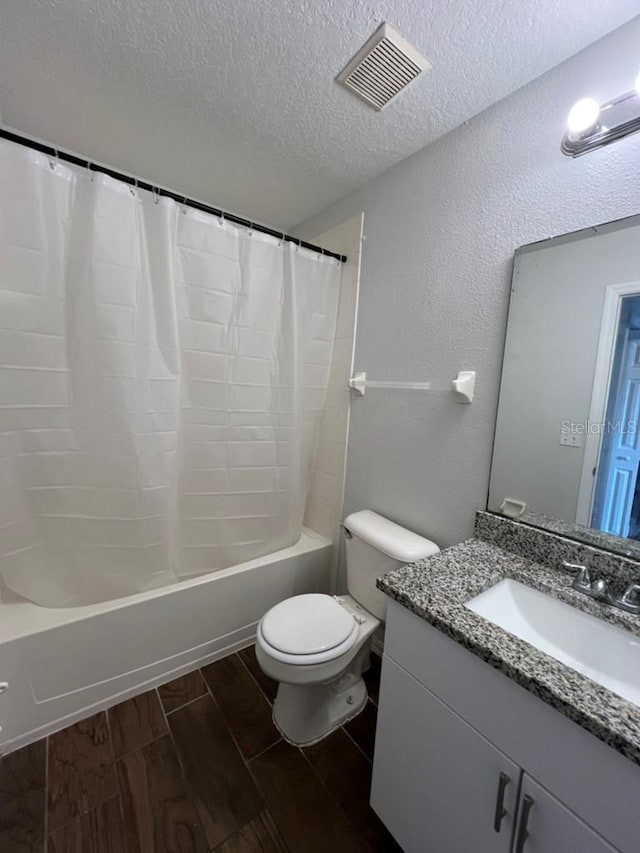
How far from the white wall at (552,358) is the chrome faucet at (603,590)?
0.16 metres

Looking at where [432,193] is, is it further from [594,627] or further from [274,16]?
[594,627]

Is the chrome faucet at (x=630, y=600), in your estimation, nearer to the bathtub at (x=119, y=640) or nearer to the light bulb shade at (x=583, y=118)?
the light bulb shade at (x=583, y=118)

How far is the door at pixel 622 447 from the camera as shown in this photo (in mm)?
911

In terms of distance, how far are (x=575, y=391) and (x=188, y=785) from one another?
1732 millimetres

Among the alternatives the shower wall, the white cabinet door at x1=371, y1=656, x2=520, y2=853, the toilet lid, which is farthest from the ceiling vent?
the toilet lid

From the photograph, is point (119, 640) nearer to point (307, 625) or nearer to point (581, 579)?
point (307, 625)

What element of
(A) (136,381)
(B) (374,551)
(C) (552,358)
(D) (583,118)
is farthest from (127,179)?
(B) (374,551)

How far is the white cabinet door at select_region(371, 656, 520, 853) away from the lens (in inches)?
27.5

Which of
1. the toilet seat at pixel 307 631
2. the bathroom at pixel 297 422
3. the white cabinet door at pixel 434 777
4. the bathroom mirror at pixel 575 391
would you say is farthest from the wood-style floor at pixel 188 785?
the bathroom mirror at pixel 575 391

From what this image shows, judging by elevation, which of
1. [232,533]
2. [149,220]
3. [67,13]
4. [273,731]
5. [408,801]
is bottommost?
[273,731]

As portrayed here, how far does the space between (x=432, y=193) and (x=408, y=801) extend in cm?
196

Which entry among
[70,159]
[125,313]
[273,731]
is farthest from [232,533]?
[70,159]

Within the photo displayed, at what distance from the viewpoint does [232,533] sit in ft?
5.44

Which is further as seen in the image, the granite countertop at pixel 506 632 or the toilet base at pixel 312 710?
the toilet base at pixel 312 710
